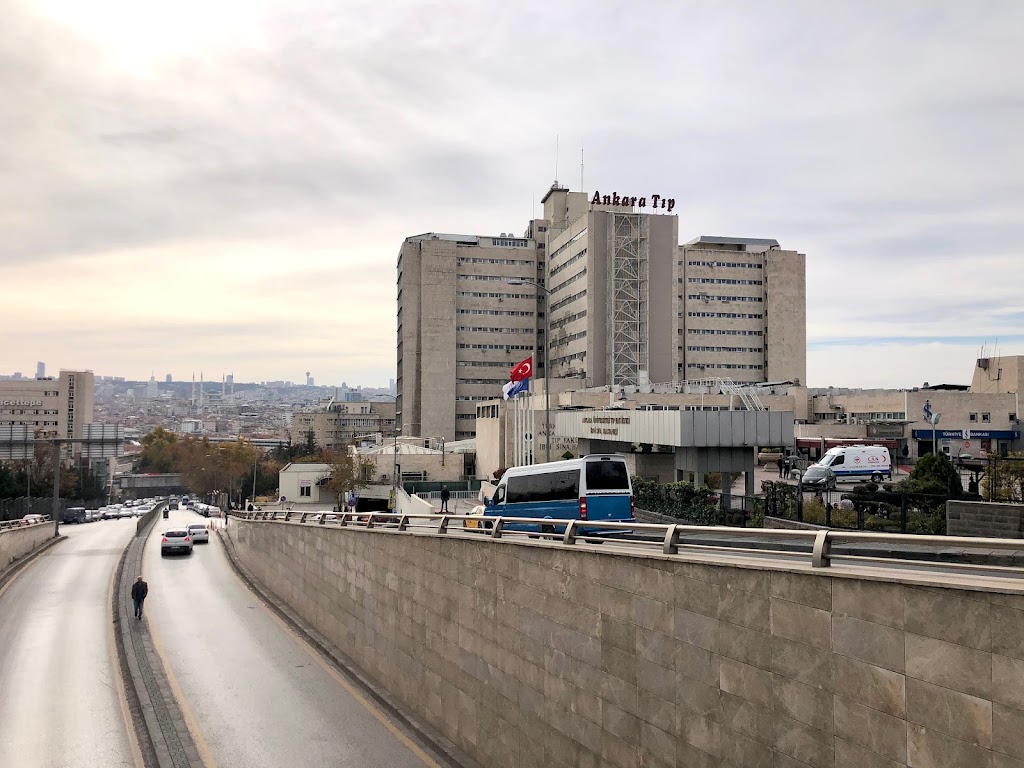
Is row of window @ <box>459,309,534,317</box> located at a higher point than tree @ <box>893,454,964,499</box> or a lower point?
higher

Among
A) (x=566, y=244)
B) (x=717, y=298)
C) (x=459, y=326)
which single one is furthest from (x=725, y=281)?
(x=459, y=326)

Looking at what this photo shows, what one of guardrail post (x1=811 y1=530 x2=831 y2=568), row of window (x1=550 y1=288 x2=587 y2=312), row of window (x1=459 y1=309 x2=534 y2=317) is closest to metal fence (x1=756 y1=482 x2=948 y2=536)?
guardrail post (x1=811 y1=530 x2=831 y2=568)

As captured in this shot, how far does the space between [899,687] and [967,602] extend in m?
1.13

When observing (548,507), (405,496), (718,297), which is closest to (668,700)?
(548,507)

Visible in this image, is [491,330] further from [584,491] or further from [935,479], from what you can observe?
[584,491]

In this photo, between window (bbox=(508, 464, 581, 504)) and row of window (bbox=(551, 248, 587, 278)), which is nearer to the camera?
window (bbox=(508, 464, 581, 504))

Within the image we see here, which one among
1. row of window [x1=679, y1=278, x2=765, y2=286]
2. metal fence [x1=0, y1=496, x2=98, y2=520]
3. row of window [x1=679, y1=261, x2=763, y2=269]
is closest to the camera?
metal fence [x1=0, y1=496, x2=98, y2=520]

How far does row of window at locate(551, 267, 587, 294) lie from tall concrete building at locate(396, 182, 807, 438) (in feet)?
1.31

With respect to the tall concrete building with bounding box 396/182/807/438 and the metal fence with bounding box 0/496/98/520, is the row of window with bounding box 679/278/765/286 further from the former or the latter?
the metal fence with bounding box 0/496/98/520

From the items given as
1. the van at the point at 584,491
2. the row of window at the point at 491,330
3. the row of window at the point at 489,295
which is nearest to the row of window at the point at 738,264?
the row of window at the point at 489,295

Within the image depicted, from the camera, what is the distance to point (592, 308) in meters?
106

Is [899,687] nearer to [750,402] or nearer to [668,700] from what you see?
[668,700]

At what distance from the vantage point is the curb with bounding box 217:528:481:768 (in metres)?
17.7

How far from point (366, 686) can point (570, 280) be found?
93440 mm
